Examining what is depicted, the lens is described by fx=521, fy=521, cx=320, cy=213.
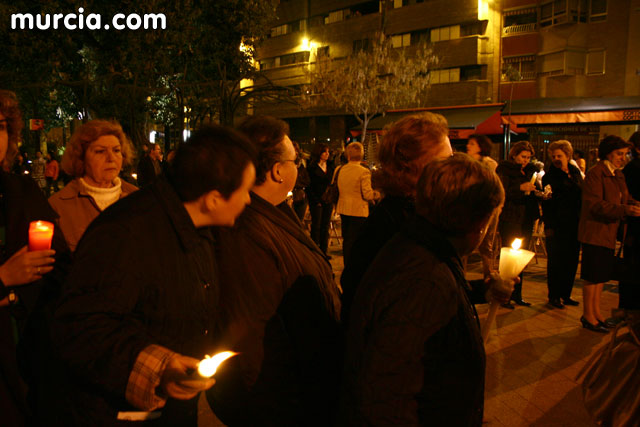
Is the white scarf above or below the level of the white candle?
above

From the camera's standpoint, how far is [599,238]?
223 inches

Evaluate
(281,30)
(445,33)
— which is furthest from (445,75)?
(281,30)

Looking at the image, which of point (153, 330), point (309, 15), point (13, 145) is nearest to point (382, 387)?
point (153, 330)

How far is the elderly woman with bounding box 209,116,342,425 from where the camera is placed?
1957 mm

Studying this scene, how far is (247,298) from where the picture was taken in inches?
77.1

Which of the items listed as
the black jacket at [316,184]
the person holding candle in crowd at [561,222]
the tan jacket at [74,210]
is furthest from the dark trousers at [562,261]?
the tan jacket at [74,210]

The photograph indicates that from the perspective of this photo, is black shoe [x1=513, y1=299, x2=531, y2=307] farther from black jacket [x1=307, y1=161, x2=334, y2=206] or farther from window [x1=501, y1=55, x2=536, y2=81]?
window [x1=501, y1=55, x2=536, y2=81]

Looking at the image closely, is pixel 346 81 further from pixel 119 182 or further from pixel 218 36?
pixel 119 182

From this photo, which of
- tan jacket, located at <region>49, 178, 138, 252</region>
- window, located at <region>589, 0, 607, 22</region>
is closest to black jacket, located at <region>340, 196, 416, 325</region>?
tan jacket, located at <region>49, 178, 138, 252</region>

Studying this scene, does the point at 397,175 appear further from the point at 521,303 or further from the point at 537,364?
the point at 521,303

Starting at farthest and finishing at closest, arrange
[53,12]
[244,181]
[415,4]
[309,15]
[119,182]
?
[309,15] < [415,4] < [53,12] < [119,182] < [244,181]

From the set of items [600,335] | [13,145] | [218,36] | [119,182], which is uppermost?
[218,36]

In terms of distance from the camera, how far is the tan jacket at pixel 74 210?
354 centimetres

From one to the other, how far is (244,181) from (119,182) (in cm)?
248
